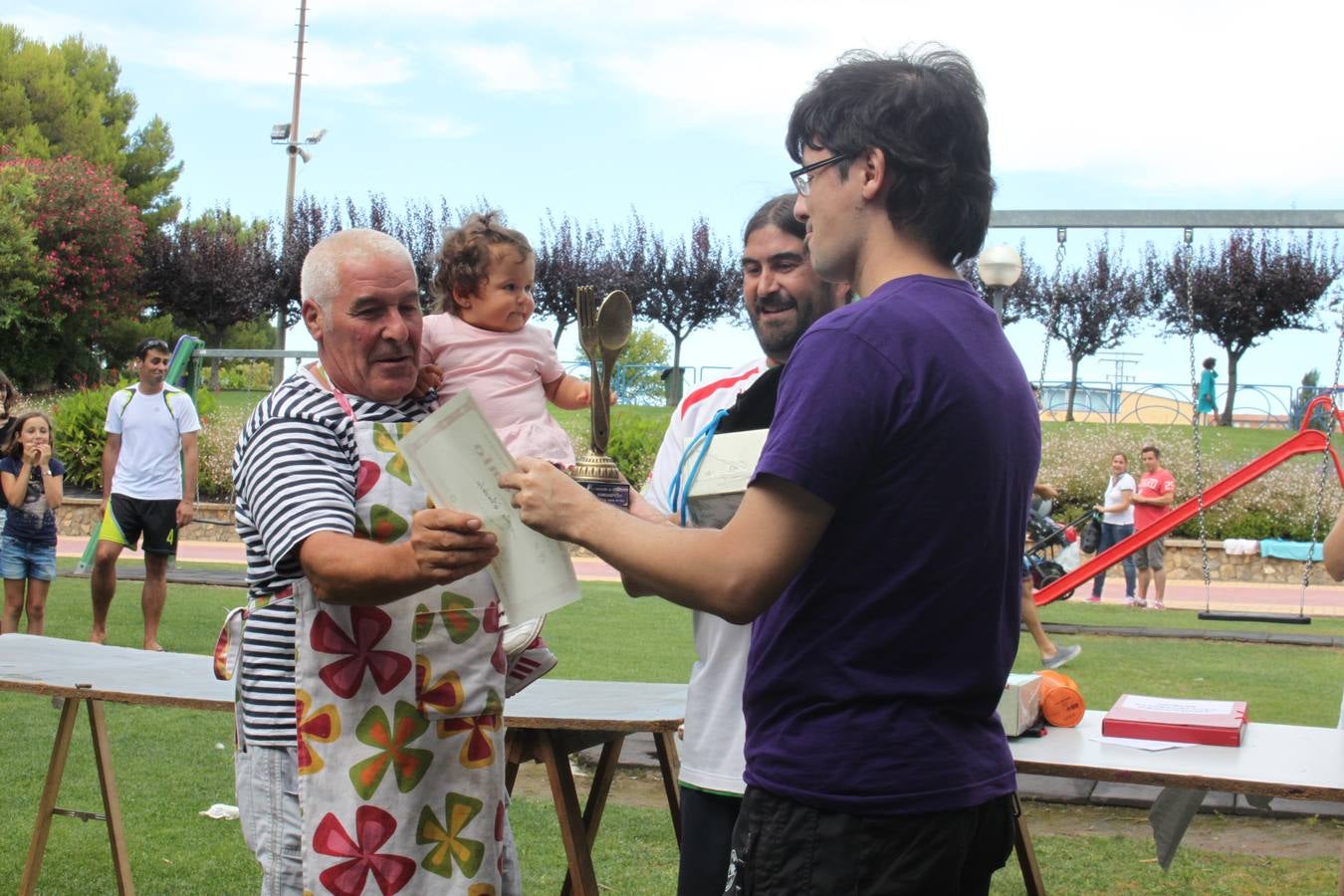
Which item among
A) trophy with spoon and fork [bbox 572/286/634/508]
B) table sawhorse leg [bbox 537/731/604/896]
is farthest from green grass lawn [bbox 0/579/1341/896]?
trophy with spoon and fork [bbox 572/286/634/508]

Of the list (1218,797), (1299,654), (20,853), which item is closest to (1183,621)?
(1299,654)

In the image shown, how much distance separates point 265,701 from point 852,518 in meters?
1.25

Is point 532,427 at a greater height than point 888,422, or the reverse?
point 888,422

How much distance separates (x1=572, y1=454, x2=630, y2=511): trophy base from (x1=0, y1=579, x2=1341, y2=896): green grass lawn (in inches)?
120

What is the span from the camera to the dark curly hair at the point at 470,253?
3.44 metres

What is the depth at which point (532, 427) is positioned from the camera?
3480 millimetres

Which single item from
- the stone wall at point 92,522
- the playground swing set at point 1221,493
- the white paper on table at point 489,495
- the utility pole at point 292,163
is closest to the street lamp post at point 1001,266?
the playground swing set at point 1221,493

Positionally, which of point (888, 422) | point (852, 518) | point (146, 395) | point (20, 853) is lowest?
point (20, 853)

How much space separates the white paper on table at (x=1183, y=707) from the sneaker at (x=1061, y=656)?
6.65 metres

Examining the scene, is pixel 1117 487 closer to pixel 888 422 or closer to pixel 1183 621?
pixel 1183 621

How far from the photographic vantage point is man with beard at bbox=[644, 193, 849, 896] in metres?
2.84

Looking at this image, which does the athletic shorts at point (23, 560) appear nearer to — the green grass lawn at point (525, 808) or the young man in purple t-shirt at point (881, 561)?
the green grass lawn at point (525, 808)

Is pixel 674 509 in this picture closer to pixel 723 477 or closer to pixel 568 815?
pixel 723 477

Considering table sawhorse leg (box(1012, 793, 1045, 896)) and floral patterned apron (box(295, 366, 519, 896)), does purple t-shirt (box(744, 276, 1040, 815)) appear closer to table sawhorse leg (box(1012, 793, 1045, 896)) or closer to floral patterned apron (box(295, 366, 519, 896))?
floral patterned apron (box(295, 366, 519, 896))
